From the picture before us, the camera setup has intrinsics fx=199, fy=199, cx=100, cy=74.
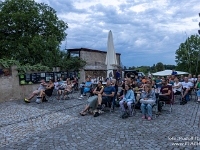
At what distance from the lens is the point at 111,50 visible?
13.3 m

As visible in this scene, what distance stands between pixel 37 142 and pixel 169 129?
3509 millimetres

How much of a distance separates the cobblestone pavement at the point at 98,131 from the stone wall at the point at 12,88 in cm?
310

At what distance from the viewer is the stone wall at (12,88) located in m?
10.6

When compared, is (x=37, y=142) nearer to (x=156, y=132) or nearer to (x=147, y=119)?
(x=156, y=132)

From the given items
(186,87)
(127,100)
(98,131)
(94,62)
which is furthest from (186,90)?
(94,62)

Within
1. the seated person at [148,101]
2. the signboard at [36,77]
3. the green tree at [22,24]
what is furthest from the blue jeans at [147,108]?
the green tree at [22,24]

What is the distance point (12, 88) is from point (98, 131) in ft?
24.0

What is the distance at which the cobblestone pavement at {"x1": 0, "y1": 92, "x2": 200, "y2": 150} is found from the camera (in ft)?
15.0

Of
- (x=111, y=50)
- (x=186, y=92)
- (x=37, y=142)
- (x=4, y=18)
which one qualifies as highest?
(x=4, y=18)

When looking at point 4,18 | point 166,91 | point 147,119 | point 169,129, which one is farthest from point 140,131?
point 4,18

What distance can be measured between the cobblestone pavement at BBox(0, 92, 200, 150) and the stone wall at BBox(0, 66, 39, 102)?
3104 millimetres

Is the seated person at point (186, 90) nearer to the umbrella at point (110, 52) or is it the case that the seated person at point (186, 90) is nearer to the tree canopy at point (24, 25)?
the umbrella at point (110, 52)

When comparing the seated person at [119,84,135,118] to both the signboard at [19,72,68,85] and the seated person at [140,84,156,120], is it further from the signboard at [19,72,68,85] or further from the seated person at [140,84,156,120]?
the signboard at [19,72,68,85]

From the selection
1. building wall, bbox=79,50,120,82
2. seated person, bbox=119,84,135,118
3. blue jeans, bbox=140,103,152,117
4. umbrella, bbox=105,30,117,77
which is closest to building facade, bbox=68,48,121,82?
building wall, bbox=79,50,120,82
